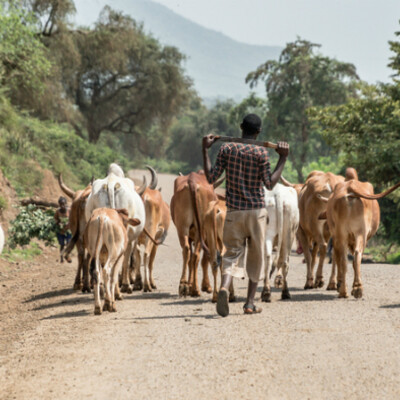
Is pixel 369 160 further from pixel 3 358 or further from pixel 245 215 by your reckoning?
pixel 3 358

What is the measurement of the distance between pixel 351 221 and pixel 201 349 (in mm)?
4161

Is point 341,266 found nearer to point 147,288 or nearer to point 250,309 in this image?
point 250,309

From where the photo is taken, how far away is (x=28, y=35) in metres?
28.5

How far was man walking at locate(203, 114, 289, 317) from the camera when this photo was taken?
328 inches

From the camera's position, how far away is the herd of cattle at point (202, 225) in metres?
9.58

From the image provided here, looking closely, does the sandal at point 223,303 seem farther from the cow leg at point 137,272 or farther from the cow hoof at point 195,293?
the cow leg at point 137,272

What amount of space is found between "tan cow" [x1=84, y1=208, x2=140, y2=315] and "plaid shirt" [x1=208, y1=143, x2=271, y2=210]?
1775mm

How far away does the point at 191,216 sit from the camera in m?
11.0

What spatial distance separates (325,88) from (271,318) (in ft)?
132

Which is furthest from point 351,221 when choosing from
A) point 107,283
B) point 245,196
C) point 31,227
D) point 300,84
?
point 300,84

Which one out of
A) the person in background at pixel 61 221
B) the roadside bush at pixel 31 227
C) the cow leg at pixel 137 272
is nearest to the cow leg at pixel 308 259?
the cow leg at pixel 137 272

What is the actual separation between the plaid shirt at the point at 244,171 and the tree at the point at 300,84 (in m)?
36.9

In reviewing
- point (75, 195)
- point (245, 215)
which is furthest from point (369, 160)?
point (245, 215)

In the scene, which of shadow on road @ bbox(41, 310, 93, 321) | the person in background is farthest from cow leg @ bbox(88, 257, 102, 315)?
the person in background
